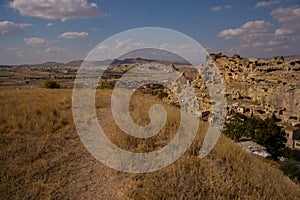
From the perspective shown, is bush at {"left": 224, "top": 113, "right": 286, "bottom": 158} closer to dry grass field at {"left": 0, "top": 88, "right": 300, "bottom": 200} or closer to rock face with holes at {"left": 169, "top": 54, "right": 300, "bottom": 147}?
rock face with holes at {"left": 169, "top": 54, "right": 300, "bottom": 147}

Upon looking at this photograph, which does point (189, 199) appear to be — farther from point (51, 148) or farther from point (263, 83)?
point (263, 83)

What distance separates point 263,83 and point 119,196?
4229 cm

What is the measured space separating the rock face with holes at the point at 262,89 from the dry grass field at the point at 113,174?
3053 cm

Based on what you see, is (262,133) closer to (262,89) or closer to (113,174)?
(262,89)

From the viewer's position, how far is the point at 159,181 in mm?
3998

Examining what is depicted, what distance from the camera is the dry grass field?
12.2 feet

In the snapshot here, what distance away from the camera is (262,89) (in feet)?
124

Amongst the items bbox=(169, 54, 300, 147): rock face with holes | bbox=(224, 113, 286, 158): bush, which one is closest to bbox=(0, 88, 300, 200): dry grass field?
bbox=(224, 113, 286, 158): bush

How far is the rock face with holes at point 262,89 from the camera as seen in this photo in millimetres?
34719

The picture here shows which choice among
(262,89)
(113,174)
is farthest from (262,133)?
(113,174)

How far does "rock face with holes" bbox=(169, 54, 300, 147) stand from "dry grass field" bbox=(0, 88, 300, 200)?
100 ft

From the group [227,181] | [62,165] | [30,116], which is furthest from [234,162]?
[30,116]

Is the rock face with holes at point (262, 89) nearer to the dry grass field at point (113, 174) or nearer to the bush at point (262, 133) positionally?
the bush at point (262, 133)

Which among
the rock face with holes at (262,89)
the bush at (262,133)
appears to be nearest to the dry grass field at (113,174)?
the bush at (262,133)
